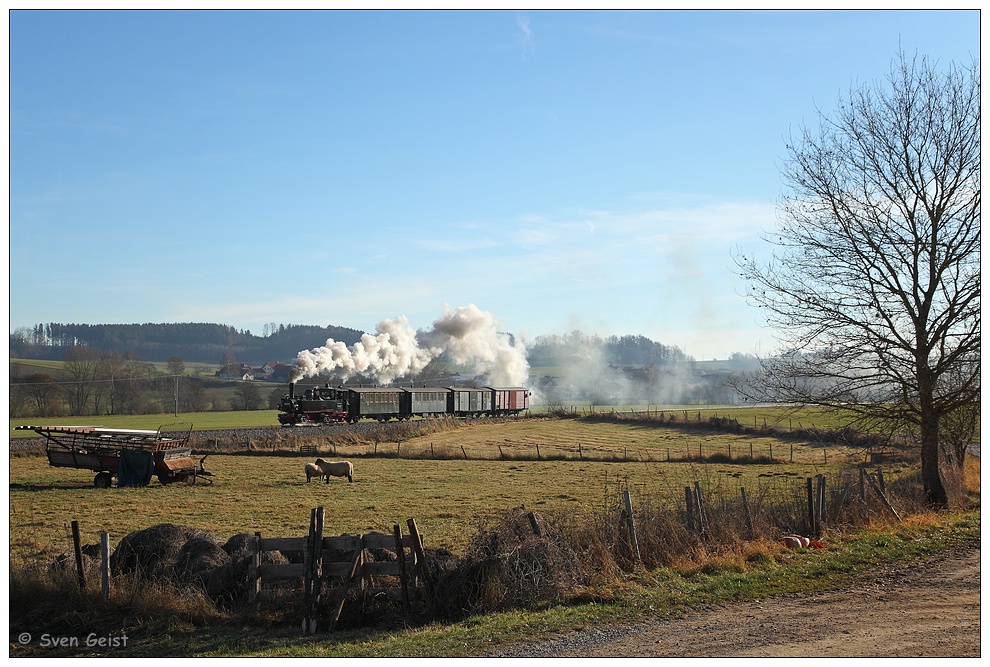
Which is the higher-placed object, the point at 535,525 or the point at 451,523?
the point at 535,525

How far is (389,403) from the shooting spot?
66375mm

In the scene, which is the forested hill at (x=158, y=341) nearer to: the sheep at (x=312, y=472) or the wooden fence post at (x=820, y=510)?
the sheep at (x=312, y=472)

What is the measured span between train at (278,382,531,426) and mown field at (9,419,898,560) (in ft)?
43.3

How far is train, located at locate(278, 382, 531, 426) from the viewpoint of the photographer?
58569 millimetres

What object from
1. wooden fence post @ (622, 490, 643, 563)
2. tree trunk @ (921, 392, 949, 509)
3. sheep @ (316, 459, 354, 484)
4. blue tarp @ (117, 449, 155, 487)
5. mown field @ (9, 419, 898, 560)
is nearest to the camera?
wooden fence post @ (622, 490, 643, 563)

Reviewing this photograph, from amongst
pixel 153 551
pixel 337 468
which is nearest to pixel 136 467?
pixel 337 468

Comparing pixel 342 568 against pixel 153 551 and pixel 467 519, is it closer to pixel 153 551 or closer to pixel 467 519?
pixel 153 551

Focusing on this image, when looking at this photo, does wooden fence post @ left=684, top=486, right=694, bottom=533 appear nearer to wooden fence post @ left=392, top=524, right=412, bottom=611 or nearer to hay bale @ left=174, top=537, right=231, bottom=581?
wooden fence post @ left=392, top=524, right=412, bottom=611

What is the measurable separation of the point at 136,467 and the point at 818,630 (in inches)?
962

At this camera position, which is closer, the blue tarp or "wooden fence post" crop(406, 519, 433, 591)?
"wooden fence post" crop(406, 519, 433, 591)

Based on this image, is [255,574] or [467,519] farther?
[467,519]

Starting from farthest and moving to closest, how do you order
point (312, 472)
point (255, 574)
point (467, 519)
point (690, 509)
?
point (312, 472) → point (467, 519) → point (690, 509) → point (255, 574)

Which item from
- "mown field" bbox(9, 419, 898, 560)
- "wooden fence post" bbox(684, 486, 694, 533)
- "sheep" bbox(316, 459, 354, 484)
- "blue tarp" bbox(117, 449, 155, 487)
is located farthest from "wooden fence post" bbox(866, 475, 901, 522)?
"blue tarp" bbox(117, 449, 155, 487)

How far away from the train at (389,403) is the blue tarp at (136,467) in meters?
29.5
